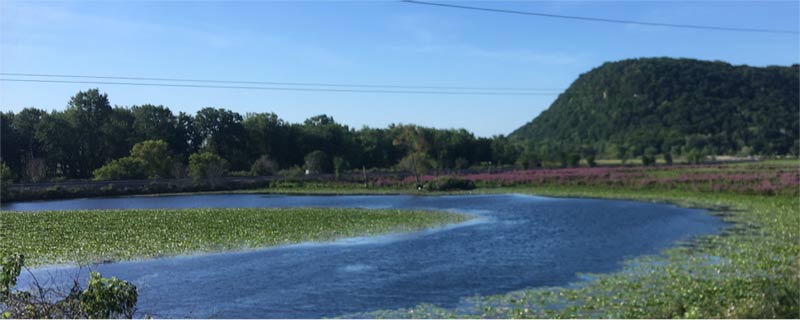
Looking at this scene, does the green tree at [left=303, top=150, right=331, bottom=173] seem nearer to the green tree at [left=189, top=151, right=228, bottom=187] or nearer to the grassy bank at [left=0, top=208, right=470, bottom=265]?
the grassy bank at [left=0, top=208, right=470, bottom=265]

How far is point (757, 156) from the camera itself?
97.9 m

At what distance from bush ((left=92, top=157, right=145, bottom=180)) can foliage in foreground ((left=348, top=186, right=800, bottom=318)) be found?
5.54 m

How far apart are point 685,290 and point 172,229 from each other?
13.4 meters

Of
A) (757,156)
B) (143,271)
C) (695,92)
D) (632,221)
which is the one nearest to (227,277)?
(143,271)

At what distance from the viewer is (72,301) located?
21.4ft

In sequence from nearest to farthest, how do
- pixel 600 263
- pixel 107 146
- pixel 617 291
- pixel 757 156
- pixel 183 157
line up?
pixel 107 146
pixel 183 157
pixel 617 291
pixel 600 263
pixel 757 156

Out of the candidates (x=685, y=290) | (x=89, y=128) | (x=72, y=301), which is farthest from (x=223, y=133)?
(x=685, y=290)

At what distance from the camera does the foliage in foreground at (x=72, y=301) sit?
20.8 ft

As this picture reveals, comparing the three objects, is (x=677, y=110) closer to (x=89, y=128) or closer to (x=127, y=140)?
(x=127, y=140)

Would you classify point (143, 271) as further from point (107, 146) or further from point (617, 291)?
point (617, 291)

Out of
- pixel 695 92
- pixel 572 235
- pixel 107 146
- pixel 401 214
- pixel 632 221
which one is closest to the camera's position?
pixel 107 146

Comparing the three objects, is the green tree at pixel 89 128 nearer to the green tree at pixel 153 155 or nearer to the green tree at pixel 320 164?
the green tree at pixel 153 155

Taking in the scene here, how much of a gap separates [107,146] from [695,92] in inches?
5827

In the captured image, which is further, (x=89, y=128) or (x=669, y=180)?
(x=669, y=180)
